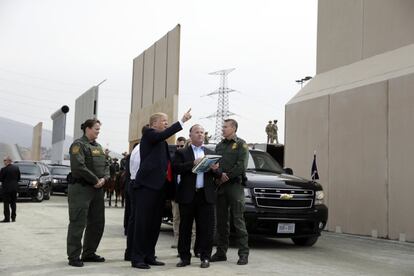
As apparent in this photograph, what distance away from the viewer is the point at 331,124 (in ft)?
48.3

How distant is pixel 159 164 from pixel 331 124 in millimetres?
8167

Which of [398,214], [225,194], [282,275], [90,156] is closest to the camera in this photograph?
[282,275]

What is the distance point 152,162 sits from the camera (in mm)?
7496

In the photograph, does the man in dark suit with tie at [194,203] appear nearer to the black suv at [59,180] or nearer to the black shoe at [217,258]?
the black shoe at [217,258]

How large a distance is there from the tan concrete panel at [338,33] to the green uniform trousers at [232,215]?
7.81 m

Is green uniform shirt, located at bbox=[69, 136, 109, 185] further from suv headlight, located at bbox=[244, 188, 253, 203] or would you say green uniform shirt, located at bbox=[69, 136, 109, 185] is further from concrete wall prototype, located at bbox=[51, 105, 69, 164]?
concrete wall prototype, located at bbox=[51, 105, 69, 164]

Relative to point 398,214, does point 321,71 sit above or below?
above

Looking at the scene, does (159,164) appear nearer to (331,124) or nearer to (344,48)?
(331,124)

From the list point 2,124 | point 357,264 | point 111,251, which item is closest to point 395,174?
point 357,264

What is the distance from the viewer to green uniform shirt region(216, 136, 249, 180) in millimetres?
8258

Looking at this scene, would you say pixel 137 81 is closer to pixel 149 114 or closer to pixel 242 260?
pixel 149 114

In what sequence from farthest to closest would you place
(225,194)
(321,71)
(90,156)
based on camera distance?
(321,71)
(225,194)
(90,156)

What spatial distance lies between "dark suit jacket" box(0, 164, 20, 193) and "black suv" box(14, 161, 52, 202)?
669 centimetres

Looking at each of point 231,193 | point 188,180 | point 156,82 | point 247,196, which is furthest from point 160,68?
point 188,180
